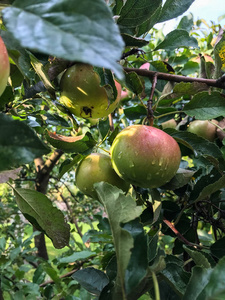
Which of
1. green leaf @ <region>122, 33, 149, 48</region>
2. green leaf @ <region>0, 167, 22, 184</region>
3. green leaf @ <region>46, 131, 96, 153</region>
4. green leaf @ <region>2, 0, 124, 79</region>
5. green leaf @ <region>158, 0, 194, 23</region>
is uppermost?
green leaf @ <region>2, 0, 124, 79</region>

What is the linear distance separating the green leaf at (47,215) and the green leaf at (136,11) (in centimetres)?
39

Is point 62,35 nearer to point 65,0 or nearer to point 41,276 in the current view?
point 65,0

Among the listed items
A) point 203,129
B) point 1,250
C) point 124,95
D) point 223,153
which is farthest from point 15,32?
point 1,250

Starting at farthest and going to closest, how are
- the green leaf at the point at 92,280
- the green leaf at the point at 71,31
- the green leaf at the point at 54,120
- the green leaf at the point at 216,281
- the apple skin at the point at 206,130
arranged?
the apple skin at the point at 206,130
the green leaf at the point at 54,120
the green leaf at the point at 92,280
the green leaf at the point at 216,281
the green leaf at the point at 71,31

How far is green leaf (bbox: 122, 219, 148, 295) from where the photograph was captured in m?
0.36

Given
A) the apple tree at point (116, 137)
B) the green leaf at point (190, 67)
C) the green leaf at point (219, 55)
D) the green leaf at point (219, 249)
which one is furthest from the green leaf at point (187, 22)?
the green leaf at point (219, 249)

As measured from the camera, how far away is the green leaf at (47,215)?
605 millimetres

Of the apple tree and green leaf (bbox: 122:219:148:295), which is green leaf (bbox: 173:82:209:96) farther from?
green leaf (bbox: 122:219:148:295)

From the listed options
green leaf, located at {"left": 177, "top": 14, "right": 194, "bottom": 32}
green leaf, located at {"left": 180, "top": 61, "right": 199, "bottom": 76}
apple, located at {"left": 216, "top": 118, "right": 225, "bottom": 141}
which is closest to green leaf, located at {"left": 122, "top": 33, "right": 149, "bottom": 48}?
apple, located at {"left": 216, "top": 118, "right": 225, "bottom": 141}

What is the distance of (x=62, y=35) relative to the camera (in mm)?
239

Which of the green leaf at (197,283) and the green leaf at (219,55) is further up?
the green leaf at (219,55)

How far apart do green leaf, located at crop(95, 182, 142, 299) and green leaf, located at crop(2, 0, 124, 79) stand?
0.20 meters

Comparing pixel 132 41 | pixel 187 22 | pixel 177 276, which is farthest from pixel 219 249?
pixel 187 22

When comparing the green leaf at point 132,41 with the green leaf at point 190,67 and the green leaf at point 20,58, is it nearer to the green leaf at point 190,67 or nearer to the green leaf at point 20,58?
the green leaf at point 20,58
